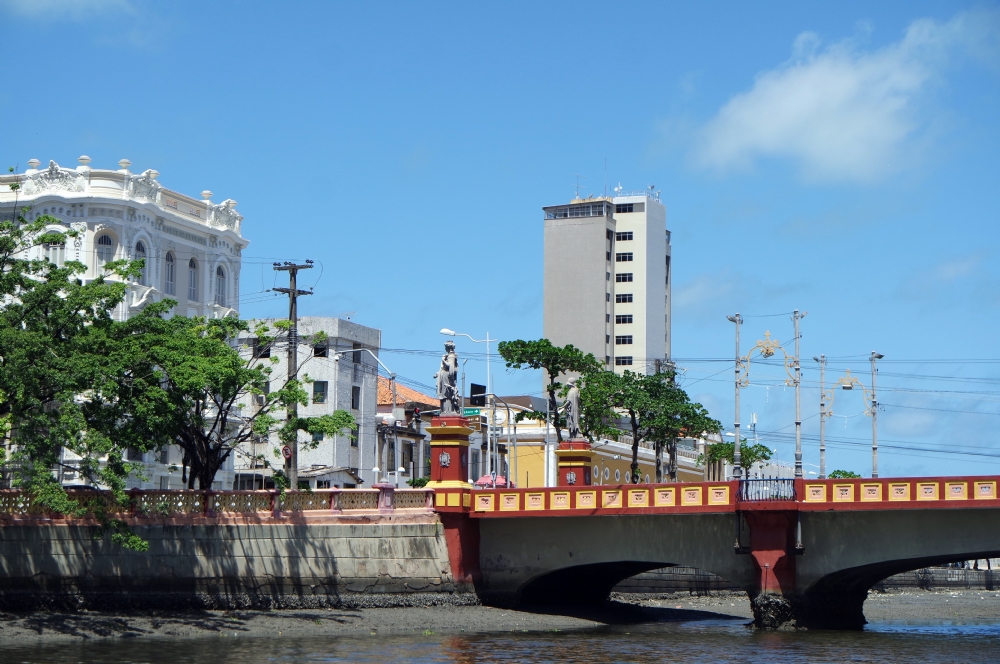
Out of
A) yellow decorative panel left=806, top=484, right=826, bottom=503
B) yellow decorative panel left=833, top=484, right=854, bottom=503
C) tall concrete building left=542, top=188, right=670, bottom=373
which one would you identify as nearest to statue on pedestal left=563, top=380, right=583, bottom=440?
yellow decorative panel left=806, top=484, right=826, bottom=503

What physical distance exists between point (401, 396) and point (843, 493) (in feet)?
161

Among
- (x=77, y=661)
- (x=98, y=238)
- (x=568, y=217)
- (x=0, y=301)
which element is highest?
(x=568, y=217)

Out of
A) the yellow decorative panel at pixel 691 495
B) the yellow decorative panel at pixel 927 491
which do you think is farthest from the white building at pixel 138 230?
the yellow decorative panel at pixel 927 491

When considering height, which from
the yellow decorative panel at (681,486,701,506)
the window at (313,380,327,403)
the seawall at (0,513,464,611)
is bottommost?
the seawall at (0,513,464,611)

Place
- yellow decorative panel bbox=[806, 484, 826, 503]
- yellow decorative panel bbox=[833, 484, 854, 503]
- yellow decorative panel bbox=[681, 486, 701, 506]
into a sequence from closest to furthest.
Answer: yellow decorative panel bbox=[833, 484, 854, 503] < yellow decorative panel bbox=[806, 484, 826, 503] < yellow decorative panel bbox=[681, 486, 701, 506]

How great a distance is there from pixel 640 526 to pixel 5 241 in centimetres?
2392

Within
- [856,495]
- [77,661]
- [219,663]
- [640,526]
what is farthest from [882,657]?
[77,661]

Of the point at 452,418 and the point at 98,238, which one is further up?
the point at 98,238

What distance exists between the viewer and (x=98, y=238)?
6656cm

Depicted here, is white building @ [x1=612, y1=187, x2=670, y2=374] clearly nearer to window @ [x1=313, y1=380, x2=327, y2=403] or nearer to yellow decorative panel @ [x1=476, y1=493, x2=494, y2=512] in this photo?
window @ [x1=313, y1=380, x2=327, y2=403]

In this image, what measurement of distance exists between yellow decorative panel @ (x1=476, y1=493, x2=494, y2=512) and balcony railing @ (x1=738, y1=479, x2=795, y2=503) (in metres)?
9.42

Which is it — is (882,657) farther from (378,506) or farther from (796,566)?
(378,506)

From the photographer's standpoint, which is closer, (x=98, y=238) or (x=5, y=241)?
(x=5, y=241)

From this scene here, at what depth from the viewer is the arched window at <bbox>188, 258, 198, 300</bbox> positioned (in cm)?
7194
